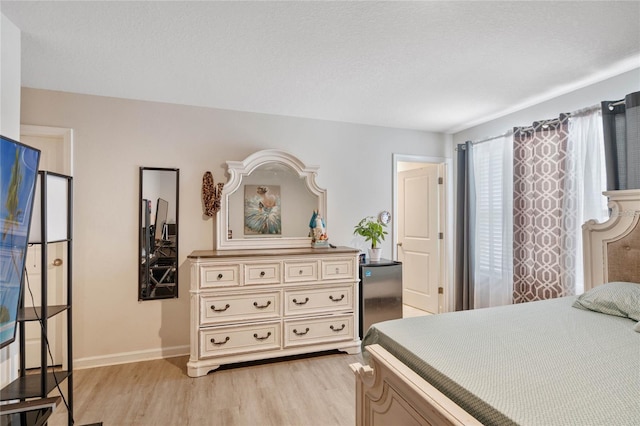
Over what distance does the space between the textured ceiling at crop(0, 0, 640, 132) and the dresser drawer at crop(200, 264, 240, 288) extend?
156 centimetres

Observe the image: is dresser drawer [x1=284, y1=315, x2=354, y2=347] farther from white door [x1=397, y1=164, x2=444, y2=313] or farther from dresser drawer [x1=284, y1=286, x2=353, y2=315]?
white door [x1=397, y1=164, x2=444, y2=313]

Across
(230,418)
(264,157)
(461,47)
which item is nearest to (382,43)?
(461,47)

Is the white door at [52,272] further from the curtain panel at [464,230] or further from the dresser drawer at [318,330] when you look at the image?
the curtain panel at [464,230]

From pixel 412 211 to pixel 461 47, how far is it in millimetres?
2843

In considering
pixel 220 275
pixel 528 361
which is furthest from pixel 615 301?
pixel 220 275

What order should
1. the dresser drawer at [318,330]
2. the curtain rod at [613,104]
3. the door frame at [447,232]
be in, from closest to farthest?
the curtain rod at [613,104]
the dresser drawer at [318,330]
the door frame at [447,232]

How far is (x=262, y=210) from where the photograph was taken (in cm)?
343

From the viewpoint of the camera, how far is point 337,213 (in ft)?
12.4

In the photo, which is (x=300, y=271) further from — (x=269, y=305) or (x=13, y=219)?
(x=13, y=219)

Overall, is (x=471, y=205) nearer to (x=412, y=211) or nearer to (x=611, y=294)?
(x=412, y=211)

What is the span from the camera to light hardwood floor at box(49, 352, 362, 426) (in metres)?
2.12

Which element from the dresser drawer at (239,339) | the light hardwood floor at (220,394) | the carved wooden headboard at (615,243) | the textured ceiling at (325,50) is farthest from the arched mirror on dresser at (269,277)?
the carved wooden headboard at (615,243)

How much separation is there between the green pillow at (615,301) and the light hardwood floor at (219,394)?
1.67m

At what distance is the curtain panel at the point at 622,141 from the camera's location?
2379mm
